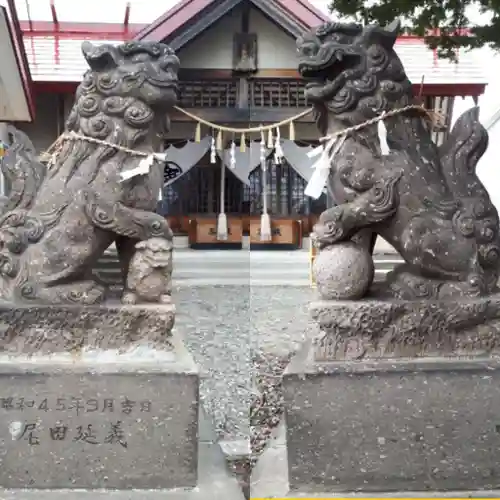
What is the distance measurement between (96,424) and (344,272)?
825 mm

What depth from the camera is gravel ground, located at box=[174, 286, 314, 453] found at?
8.98 feet

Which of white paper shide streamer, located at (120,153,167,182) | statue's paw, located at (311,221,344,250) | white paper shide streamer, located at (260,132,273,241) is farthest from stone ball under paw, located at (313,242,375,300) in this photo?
white paper shide streamer, located at (260,132,273,241)

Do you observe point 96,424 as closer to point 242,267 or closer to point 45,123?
point 45,123

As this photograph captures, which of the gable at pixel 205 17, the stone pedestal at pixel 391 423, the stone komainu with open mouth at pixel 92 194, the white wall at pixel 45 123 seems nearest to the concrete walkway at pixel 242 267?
the white wall at pixel 45 123

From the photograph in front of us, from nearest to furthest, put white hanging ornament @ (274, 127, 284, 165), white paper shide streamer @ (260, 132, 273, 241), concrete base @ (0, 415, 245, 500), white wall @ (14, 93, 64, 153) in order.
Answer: concrete base @ (0, 415, 245, 500) → white wall @ (14, 93, 64, 153) → white hanging ornament @ (274, 127, 284, 165) → white paper shide streamer @ (260, 132, 273, 241)

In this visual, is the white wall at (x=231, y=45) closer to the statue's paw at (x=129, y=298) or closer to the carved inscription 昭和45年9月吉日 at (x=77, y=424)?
the statue's paw at (x=129, y=298)

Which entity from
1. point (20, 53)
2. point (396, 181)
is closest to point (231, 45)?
point (20, 53)

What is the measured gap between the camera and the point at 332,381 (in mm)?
1603

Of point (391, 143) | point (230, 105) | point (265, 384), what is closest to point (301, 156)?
point (230, 105)

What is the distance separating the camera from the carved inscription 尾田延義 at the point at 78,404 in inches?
63.4

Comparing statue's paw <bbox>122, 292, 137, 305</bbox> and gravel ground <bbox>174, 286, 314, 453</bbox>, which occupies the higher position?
statue's paw <bbox>122, 292, 137, 305</bbox>

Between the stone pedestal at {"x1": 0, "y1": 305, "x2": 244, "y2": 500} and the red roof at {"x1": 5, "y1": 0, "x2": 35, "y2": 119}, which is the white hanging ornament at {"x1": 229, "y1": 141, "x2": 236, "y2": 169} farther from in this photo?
the stone pedestal at {"x1": 0, "y1": 305, "x2": 244, "y2": 500}

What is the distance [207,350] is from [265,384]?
0.76 m

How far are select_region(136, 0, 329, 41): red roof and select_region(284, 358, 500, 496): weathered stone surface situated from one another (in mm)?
2540
